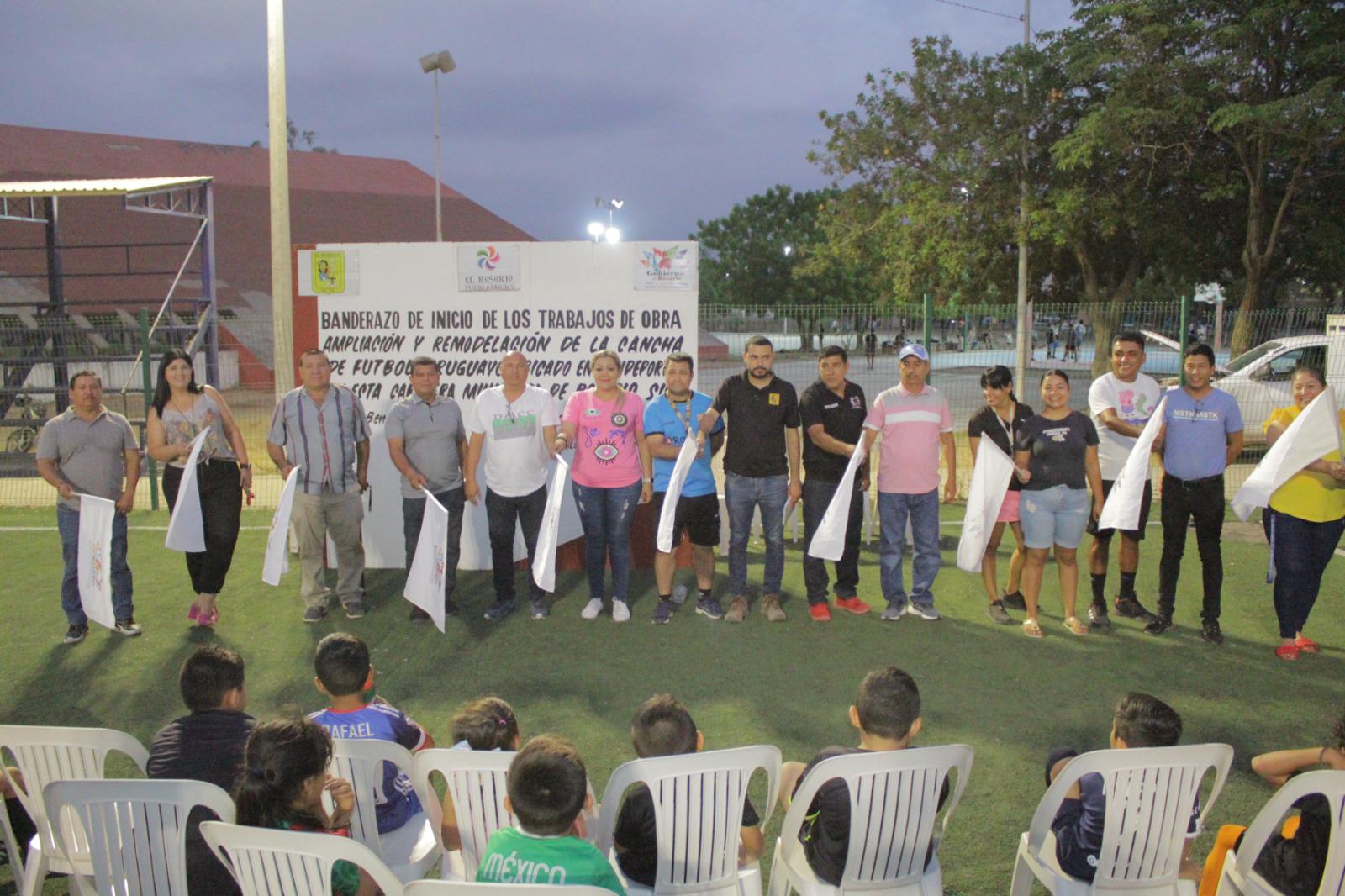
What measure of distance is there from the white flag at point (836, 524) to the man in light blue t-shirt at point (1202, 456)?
174cm

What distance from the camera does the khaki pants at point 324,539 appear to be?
19.3 ft

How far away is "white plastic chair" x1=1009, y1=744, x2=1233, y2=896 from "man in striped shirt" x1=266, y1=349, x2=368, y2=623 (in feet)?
14.8

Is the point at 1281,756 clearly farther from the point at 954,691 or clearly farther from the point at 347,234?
the point at 347,234

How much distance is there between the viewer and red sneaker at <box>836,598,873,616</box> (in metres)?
5.92

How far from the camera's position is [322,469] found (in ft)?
19.1

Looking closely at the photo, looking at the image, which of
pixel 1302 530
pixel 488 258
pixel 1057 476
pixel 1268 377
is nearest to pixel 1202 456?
pixel 1302 530

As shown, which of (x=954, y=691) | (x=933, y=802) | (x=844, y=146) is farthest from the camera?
(x=844, y=146)

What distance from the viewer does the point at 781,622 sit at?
5781mm

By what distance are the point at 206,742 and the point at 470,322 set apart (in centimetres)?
465

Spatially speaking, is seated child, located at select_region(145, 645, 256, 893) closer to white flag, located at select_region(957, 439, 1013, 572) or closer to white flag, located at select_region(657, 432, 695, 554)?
white flag, located at select_region(657, 432, 695, 554)

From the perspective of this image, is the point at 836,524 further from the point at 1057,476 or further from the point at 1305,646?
the point at 1305,646

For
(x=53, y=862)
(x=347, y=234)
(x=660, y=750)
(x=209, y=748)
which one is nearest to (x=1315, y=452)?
(x=660, y=750)

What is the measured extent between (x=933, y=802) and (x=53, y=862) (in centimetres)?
242

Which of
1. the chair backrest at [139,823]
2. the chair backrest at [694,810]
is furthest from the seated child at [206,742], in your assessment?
the chair backrest at [694,810]
